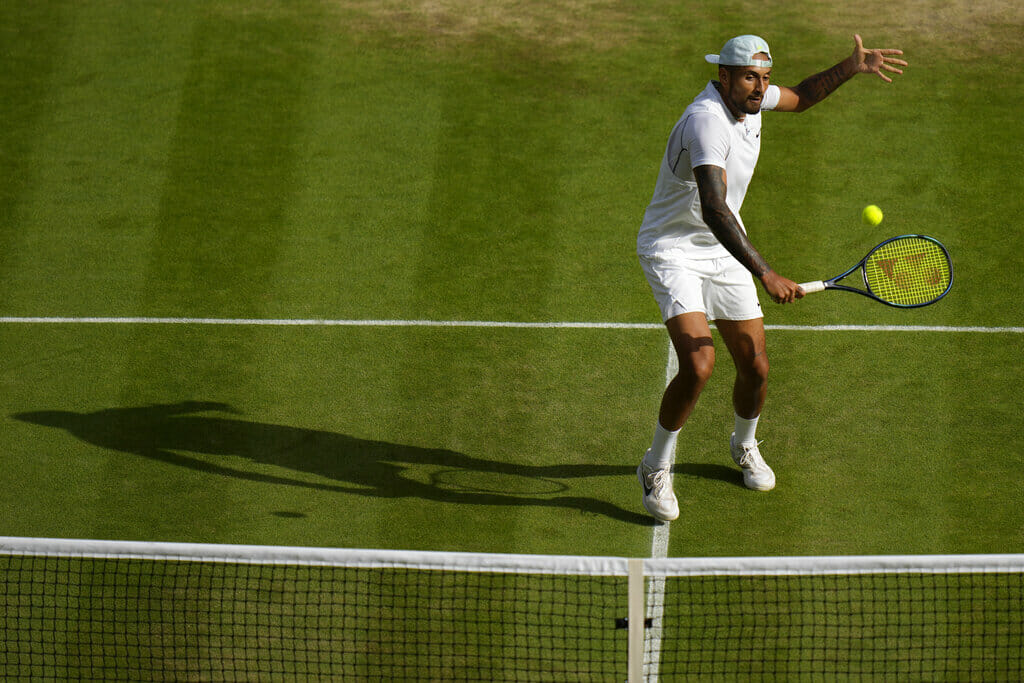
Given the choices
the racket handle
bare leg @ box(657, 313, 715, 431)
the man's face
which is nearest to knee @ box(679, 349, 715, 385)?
bare leg @ box(657, 313, 715, 431)

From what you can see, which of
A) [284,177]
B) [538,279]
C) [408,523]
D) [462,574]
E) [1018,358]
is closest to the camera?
[462,574]

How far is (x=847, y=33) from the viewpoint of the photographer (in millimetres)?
10672

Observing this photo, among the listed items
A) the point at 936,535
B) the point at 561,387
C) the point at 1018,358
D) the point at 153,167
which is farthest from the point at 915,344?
the point at 153,167

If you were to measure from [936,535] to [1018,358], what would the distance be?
1841 mm

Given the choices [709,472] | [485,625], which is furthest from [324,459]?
[709,472]

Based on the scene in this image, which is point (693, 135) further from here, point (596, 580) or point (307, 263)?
point (307, 263)

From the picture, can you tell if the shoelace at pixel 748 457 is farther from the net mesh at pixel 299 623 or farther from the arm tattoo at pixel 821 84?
the arm tattoo at pixel 821 84

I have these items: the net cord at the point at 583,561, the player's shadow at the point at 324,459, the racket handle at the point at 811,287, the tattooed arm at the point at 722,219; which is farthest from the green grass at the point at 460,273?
the tattooed arm at the point at 722,219

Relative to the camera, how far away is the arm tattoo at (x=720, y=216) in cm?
581

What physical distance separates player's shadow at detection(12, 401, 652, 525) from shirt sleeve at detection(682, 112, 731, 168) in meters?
2.17

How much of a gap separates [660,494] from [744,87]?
238cm

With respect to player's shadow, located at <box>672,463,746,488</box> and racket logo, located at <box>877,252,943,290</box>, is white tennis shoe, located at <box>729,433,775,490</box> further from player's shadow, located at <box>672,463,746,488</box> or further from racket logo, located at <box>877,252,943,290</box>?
racket logo, located at <box>877,252,943,290</box>

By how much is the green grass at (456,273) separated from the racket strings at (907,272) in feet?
3.50

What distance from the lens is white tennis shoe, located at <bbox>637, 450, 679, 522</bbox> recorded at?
21.8 ft
